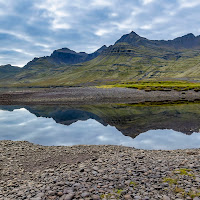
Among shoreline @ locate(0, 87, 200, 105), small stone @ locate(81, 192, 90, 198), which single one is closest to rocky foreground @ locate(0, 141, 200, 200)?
small stone @ locate(81, 192, 90, 198)

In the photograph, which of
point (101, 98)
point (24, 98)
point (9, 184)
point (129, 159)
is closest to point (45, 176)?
point (9, 184)

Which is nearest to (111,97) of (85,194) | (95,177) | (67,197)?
(95,177)

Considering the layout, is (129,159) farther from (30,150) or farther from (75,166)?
(30,150)

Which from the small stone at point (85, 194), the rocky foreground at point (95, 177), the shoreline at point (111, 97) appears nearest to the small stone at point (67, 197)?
the rocky foreground at point (95, 177)

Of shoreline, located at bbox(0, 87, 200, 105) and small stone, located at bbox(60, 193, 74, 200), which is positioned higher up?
shoreline, located at bbox(0, 87, 200, 105)

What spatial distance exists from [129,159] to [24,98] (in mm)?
77774

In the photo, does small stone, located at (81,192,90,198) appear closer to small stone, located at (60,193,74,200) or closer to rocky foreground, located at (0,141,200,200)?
rocky foreground, located at (0,141,200,200)

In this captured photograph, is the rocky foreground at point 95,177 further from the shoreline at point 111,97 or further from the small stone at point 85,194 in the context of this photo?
the shoreline at point 111,97

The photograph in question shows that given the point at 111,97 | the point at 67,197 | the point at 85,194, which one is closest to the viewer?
the point at 67,197

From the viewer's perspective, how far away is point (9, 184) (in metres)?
13.2

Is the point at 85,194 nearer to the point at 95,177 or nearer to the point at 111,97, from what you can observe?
the point at 95,177

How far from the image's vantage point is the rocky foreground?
10906mm

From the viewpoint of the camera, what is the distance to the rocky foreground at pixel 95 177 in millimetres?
10906

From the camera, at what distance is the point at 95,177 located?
43.3ft
